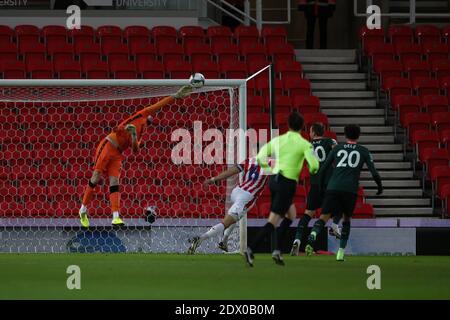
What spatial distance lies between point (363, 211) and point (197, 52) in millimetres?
4505

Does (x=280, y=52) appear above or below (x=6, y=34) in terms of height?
below

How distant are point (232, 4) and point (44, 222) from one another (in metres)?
8.75

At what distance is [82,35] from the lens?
2053 cm

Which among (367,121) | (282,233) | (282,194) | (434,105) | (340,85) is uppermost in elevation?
(340,85)

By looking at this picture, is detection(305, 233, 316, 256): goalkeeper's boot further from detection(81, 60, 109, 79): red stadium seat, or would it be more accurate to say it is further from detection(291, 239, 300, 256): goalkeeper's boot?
detection(81, 60, 109, 79): red stadium seat

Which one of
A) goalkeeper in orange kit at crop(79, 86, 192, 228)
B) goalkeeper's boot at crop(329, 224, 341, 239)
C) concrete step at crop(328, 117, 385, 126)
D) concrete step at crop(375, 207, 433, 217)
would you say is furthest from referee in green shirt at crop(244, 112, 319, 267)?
concrete step at crop(328, 117, 385, 126)

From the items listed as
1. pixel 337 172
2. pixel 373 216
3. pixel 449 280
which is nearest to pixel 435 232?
pixel 373 216

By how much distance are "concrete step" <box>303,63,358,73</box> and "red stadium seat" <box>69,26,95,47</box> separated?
418cm

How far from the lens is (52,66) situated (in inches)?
765

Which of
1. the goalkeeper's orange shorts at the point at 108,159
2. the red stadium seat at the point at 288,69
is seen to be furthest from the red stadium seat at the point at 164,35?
the goalkeeper's orange shorts at the point at 108,159

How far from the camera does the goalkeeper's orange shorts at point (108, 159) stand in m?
15.1

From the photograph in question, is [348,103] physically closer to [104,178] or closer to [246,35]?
[246,35]

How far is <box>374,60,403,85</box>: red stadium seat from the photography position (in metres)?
21.1

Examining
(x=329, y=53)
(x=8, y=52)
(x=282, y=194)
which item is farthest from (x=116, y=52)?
(x=282, y=194)
